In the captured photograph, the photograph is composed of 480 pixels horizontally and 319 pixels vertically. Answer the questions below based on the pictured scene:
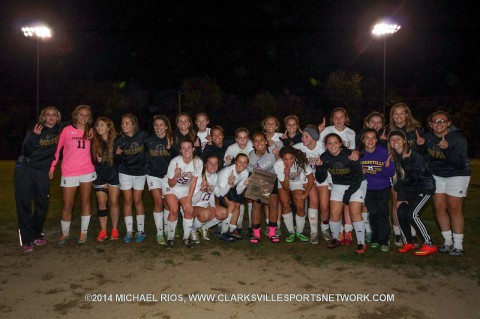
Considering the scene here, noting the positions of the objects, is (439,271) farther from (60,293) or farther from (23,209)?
(23,209)

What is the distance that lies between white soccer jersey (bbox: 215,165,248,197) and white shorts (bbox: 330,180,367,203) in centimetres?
Result: 142

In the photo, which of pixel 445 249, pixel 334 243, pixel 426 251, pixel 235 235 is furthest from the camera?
pixel 235 235

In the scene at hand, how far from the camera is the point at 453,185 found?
542 centimetres

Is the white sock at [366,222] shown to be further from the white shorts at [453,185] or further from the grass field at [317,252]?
the white shorts at [453,185]

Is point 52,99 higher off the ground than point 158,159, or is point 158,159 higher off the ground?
point 52,99

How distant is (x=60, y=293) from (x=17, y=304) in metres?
0.41

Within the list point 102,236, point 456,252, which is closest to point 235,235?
point 102,236

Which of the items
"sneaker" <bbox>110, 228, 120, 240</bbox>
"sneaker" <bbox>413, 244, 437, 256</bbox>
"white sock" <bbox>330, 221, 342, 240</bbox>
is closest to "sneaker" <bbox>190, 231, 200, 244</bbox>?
"sneaker" <bbox>110, 228, 120, 240</bbox>

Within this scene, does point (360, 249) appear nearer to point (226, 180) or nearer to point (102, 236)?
point (226, 180)

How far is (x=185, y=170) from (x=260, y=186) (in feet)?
3.99

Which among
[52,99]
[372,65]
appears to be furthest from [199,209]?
[372,65]

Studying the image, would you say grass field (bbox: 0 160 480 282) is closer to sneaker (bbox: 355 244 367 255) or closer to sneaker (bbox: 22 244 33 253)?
sneaker (bbox: 355 244 367 255)

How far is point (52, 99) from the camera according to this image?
144 feet

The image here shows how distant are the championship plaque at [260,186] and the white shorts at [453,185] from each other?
245 cm
